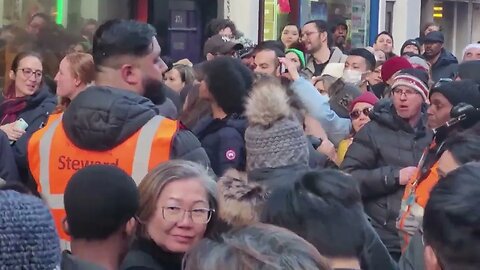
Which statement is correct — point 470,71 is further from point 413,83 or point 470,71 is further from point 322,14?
point 322,14

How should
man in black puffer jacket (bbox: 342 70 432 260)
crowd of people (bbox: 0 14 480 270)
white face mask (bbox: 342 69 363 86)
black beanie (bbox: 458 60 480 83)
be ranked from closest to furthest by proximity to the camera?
crowd of people (bbox: 0 14 480 270)
man in black puffer jacket (bbox: 342 70 432 260)
black beanie (bbox: 458 60 480 83)
white face mask (bbox: 342 69 363 86)

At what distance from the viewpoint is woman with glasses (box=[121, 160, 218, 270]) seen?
11.7ft

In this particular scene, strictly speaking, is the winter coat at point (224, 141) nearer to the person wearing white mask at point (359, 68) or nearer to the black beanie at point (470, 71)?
the black beanie at point (470, 71)

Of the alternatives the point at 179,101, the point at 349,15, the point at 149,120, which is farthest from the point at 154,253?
the point at 349,15

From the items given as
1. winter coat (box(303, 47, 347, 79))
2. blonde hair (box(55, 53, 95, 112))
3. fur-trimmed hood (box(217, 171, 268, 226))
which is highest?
blonde hair (box(55, 53, 95, 112))

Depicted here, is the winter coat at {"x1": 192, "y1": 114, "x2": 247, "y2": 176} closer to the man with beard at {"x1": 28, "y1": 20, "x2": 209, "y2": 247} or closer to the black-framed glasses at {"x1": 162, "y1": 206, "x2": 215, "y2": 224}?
the man with beard at {"x1": 28, "y1": 20, "x2": 209, "y2": 247}

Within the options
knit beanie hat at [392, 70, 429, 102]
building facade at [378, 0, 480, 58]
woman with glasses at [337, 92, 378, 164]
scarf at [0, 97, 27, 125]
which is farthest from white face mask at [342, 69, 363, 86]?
building facade at [378, 0, 480, 58]

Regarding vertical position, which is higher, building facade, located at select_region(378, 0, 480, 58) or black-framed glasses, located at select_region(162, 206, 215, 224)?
building facade, located at select_region(378, 0, 480, 58)

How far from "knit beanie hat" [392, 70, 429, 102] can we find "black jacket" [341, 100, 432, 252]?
32 centimetres

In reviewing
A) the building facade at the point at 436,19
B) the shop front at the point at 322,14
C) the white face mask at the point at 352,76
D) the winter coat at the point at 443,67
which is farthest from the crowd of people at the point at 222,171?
the building facade at the point at 436,19

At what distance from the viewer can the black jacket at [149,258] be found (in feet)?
11.3

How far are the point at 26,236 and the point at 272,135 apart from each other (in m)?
2.81

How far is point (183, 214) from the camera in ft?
11.8

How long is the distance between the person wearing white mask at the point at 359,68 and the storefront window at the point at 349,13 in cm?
713
